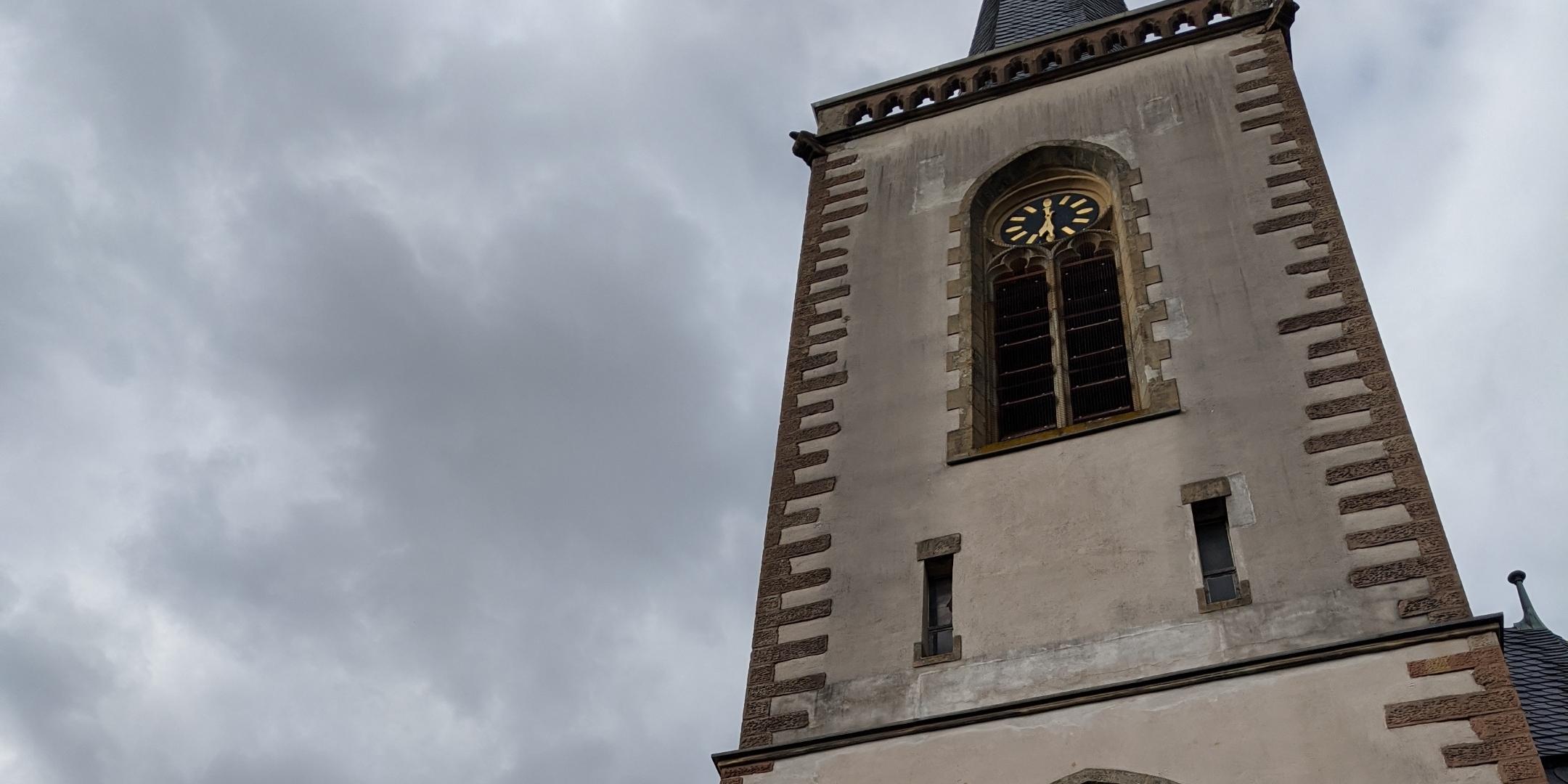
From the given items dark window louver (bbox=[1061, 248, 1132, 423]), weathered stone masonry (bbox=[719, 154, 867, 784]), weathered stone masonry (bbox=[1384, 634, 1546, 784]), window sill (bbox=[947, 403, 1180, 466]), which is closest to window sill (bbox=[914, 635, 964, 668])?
weathered stone masonry (bbox=[719, 154, 867, 784])

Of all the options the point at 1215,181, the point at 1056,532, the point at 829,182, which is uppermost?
the point at 829,182

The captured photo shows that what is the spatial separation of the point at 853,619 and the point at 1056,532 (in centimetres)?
184

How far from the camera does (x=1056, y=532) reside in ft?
48.7

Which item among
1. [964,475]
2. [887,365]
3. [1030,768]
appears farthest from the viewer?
[887,365]

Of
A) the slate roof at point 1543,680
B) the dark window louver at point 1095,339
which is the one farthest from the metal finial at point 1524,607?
the dark window louver at point 1095,339

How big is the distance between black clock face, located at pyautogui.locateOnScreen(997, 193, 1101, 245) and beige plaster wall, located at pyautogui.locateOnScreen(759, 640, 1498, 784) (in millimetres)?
7414

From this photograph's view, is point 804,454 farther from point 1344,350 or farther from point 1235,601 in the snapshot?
point 1344,350

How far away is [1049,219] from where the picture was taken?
19.7 metres

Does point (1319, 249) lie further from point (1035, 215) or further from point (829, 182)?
point (829, 182)

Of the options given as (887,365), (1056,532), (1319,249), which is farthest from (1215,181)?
(1056,532)

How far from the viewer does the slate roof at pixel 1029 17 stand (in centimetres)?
2631

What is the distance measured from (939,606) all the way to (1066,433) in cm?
208

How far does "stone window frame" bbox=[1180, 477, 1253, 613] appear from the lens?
13.5 meters

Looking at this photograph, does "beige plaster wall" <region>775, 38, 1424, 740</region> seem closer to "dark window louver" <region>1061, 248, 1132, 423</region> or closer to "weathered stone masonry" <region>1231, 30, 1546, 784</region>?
"weathered stone masonry" <region>1231, 30, 1546, 784</region>
